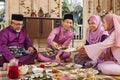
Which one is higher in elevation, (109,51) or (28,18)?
(28,18)

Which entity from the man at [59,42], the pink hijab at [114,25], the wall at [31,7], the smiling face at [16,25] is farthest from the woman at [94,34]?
the wall at [31,7]

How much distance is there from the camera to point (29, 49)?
11.3 feet

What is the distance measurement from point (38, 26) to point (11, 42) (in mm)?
3203

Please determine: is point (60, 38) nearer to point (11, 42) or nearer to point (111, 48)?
point (11, 42)

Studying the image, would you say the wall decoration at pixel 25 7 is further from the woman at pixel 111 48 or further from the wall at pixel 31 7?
the woman at pixel 111 48

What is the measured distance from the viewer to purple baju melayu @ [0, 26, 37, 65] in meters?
3.06

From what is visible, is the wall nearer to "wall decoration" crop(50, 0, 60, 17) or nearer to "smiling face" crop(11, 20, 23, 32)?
"wall decoration" crop(50, 0, 60, 17)

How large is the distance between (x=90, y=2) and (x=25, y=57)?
4.79m

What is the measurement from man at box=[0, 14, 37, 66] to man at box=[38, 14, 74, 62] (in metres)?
0.40

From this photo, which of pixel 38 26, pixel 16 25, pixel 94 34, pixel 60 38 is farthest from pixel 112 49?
pixel 38 26

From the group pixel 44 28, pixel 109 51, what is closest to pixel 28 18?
pixel 44 28

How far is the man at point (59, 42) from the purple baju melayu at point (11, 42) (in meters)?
0.39

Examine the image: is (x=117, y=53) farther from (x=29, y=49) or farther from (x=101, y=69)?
→ (x=29, y=49)

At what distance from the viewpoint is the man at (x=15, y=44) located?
3141 millimetres
